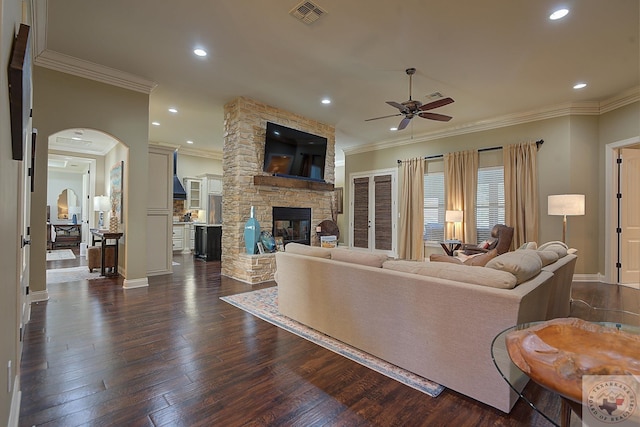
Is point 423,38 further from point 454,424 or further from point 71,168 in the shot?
point 71,168

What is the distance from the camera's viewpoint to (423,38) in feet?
11.1

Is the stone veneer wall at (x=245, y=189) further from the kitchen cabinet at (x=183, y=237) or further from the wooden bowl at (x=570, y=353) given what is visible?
the wooden bowl at (x=570, y=353)

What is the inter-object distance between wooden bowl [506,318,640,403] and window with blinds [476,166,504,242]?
17.7ft

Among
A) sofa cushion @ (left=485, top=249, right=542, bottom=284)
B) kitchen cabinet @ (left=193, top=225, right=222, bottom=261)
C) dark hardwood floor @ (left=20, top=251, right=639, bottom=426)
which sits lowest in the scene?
dark hardwood floor @ (left=20, top=251, right=639, bottom=426)

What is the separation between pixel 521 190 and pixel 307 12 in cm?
505

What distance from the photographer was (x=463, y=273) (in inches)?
75.9

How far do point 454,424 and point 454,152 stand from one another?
604 cm

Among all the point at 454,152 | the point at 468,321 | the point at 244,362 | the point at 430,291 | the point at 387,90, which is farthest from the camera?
the point at 454,152

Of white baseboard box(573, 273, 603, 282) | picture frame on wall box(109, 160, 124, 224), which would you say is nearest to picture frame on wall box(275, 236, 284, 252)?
picture frame on wall box(109, 160, 124, 224)

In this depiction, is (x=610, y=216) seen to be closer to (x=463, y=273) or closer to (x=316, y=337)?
(x=463, y=273)

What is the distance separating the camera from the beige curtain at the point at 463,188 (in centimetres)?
628

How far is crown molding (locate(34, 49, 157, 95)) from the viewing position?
3.83m

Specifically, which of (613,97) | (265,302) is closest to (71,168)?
(265,302)

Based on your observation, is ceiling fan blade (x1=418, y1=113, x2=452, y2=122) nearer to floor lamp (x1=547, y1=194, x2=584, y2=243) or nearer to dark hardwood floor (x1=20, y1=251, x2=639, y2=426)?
floor lamp (x1=547, y1=194, x2=584, y2=243)
